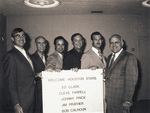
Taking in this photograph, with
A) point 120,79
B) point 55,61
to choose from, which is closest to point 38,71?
point 55,61

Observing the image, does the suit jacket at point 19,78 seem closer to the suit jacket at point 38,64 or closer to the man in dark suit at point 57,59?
the man in dark suit at point 57,59

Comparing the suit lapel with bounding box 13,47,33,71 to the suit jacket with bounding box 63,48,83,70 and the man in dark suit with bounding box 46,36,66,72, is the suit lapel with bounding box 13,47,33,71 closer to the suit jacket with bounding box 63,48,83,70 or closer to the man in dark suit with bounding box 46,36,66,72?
the man in dark suit with bounding box 46,36,66,72

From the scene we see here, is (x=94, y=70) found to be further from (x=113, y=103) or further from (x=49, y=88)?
(x=49, y=88)

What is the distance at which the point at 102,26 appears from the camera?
545cm

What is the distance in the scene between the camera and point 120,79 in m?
2.37

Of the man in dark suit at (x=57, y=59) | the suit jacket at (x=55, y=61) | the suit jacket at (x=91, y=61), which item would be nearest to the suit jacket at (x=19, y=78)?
the man in dark suit at (x=57, y=59)

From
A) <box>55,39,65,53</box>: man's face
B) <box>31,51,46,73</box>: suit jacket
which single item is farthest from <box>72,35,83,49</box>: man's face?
<box>31,51,46,73</box>: suit jacket

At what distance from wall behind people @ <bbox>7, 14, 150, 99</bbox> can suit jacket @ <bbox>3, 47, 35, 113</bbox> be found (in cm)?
310

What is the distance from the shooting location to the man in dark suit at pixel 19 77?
2164 millimetres

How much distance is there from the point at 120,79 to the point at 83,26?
3.44 m

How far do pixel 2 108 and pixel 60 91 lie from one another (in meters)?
3.27

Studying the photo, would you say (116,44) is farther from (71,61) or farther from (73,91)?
(73,91)

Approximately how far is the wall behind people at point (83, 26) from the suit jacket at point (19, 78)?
3.10 meters

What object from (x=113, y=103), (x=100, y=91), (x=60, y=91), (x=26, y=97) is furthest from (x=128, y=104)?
(x=26, y=97)
